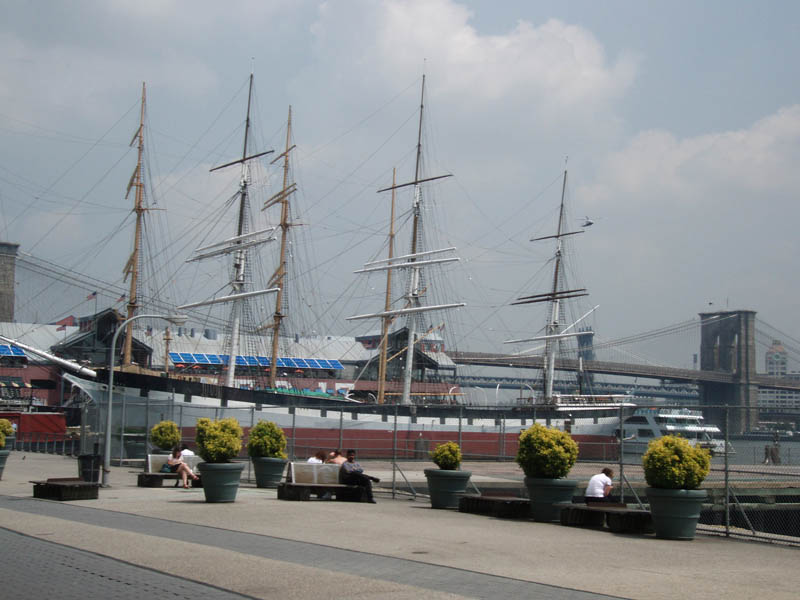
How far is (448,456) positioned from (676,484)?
5362mm

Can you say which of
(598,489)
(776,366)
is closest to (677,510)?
(598,489)

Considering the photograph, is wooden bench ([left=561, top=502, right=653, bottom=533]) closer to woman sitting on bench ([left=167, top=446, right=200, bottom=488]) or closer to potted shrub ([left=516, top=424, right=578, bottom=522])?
potted shrub ([left=516, top=424, right=578, bottom=522])

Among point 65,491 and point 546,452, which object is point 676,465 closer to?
point 546,452

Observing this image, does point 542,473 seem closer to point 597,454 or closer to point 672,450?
point 672,450

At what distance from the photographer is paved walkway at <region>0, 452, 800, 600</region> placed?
8.21 meters

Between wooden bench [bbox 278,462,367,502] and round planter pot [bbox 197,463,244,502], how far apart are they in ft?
4.83

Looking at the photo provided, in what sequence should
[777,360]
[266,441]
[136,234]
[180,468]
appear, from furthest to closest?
[777,360] < [136,234] < [180,468] < [266,441]

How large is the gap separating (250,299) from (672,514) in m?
60.0

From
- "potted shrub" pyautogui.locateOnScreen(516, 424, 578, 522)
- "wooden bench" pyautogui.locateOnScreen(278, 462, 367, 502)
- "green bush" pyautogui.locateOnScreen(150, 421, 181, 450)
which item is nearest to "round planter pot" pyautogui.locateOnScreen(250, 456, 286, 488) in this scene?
"wooden bench" pyautogui.locateOnScreen(278, 462, 367, 502)

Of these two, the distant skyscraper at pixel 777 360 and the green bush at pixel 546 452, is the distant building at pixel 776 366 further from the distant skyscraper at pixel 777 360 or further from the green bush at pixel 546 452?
the green bush at pixel 546 452

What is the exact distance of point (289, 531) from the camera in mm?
12586

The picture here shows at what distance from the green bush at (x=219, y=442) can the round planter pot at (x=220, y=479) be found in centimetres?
24

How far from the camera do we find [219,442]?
54.1ft

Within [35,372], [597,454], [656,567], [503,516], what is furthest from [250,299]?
[656,567]
